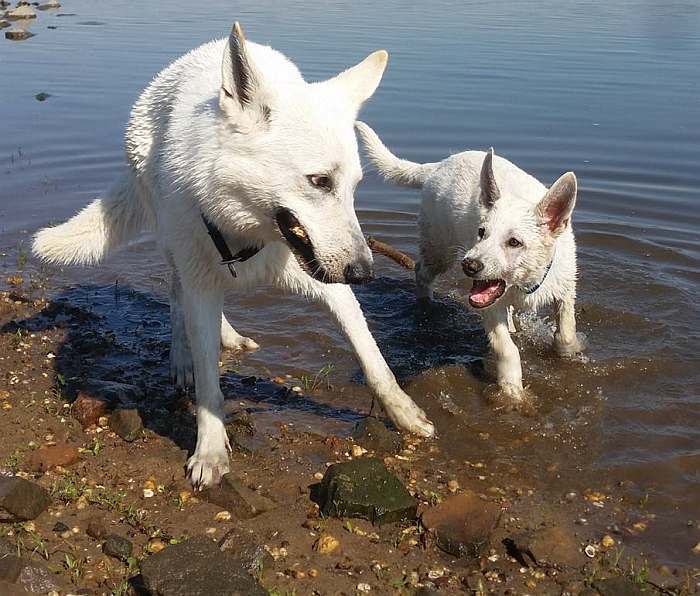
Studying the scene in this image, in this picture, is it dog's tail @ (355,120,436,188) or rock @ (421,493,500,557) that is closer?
rock @ (421,493,500,557)

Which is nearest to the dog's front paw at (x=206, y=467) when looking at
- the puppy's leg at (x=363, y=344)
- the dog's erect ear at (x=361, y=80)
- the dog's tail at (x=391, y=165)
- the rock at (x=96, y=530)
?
the rock at (x=96, y=530)

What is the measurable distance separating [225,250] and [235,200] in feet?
1.31

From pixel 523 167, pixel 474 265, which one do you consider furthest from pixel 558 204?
pixel 523 167

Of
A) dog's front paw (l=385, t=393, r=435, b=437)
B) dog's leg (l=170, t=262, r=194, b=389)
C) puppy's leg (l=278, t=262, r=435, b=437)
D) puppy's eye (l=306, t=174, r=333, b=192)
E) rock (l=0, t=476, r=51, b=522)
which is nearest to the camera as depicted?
puppy's eye (l=306, t=174, r=333, b=192)

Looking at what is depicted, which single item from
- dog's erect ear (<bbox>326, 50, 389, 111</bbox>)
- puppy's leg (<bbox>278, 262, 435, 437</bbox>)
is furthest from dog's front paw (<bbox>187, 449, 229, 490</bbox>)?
dog's erect ear (<bbox>326, 50, 389, 111</bbox>)

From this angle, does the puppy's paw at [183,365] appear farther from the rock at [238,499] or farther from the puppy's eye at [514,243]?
the puppy's eye at [514,243]

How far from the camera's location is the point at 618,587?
11.9 ft

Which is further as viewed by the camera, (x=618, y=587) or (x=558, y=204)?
(x=558, y=204)

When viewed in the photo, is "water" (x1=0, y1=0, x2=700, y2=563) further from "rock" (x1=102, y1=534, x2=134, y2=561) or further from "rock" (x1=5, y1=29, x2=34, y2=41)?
"rock" (x1=102, y1=534, x2=134, y2=561)

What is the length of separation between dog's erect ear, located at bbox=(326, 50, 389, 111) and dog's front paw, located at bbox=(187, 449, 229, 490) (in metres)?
2.01

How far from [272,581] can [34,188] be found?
7.93 m

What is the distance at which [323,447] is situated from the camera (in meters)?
4.91

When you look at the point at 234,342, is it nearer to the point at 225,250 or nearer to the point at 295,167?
the point at 225,250

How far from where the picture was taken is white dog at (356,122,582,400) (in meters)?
5.36
